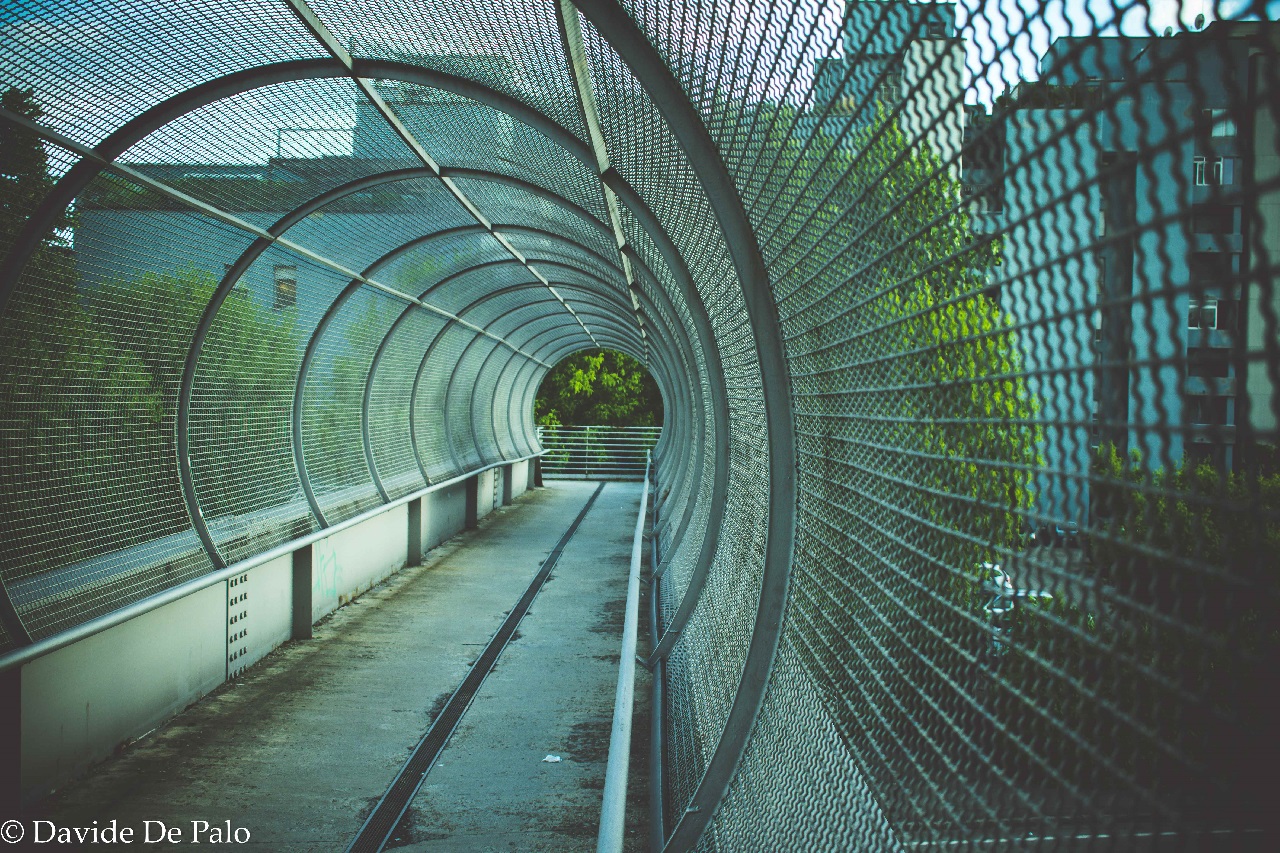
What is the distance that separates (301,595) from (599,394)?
33768 millimetres

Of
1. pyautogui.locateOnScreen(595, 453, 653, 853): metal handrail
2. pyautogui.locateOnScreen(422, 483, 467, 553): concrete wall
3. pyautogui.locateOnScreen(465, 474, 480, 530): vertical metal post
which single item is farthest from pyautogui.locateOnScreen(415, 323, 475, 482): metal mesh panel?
pyautogui.locateOnScreen(595, 453, 653, 853): metal handrail

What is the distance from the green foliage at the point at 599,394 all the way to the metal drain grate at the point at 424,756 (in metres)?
31.8

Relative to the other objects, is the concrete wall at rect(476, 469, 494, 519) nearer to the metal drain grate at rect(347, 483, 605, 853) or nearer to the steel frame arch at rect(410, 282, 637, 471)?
the steel frame arch at rect(410, 282, 637, 471)

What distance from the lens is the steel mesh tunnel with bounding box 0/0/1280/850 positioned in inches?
35.4

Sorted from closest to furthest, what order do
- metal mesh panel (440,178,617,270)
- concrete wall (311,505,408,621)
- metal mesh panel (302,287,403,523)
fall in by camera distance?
metal mesh panel (440,178,617,270), concrete wall (311,505,408,621), metal mesh panel (302,287,403,523)

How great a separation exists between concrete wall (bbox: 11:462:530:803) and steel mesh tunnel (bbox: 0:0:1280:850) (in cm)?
32

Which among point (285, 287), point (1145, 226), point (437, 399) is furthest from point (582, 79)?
point (437, 399)

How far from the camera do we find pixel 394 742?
6.46 m

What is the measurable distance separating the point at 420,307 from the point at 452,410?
5245mm

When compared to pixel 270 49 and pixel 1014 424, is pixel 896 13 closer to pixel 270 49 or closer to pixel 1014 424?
pixel 1014 424

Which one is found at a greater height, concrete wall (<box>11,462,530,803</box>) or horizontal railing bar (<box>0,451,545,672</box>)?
horizontal railing bar (<box>0,451,545,672</box>)

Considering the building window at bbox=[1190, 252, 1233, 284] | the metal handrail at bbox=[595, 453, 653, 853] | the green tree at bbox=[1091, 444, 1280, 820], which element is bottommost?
the metal handrail at bbox=[595, 453, 653, 853]

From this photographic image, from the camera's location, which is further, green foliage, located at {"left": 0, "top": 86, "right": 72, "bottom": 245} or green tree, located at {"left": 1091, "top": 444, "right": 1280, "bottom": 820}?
green foliage, located at {"left": 0, "top": 86, "right": 72, "bottom": 245}

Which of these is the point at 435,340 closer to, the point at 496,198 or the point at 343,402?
the point at 343,402
